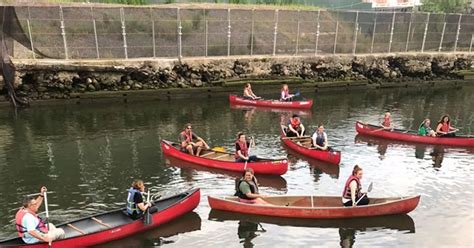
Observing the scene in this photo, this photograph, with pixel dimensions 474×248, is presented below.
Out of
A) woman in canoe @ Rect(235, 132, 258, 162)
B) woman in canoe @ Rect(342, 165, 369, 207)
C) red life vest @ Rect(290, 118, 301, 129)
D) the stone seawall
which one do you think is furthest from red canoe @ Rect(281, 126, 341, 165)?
the stone seawall

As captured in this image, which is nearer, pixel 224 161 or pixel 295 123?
pixel 224 161

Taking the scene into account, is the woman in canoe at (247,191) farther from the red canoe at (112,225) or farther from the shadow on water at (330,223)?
the red canoe at (112,225)

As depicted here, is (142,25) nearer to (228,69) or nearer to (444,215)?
(228,69)

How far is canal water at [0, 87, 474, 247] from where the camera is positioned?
1438 cm

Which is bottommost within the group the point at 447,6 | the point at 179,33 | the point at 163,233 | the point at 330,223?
the point at 163,233

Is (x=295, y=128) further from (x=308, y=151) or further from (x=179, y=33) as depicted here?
(x=179, y=33)

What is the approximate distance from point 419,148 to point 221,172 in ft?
36.5

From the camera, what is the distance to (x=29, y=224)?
38.9 ft

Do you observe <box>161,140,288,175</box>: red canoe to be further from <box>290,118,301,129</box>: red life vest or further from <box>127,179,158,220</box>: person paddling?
<box>127,179,158,220</box>: person paddling

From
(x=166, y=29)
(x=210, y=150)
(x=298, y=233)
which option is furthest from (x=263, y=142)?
(x=166, y=29)

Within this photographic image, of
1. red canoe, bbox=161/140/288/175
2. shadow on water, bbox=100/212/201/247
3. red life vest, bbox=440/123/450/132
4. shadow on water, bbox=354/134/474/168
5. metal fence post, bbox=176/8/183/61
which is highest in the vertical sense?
metal fence post, bbox=176/8/183/61

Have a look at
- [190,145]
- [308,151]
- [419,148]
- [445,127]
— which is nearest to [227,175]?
[190,145]

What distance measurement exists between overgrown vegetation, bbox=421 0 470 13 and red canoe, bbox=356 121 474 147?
4270 cm

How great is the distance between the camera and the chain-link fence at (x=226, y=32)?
33.4 m
